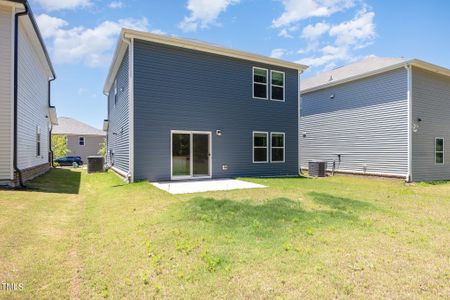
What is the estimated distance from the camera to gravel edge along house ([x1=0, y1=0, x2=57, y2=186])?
8.21 m

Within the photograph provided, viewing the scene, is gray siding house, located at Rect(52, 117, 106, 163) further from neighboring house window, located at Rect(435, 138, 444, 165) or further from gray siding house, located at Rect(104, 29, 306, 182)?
neighboring house window, located at Rect(435, 138, 444, 165)

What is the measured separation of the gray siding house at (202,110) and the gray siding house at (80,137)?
21.6 m

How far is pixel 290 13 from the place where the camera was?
43.1 ft

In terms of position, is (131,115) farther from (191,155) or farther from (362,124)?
(362,124)

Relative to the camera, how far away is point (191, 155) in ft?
37.8

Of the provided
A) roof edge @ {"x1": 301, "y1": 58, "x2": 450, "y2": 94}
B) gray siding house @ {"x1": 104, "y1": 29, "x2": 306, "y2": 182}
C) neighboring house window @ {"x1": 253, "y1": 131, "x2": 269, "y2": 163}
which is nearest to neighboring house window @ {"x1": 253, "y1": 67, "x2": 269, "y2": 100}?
gray siding house @ {"x1": 104, "y1": 29, "x2": 306, "y2": 182}

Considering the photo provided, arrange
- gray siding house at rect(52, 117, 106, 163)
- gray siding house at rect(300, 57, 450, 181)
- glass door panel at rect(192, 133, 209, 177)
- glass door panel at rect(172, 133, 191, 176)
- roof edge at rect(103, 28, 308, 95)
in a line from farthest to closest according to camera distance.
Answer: gray siding house at rect(52, 117, 106, 163)
gray siding house at rect(300, 57, 450, 181)
glass door panel at rect(192, 133, 209, 177)
glass door panel at rect(172, 133, 191, 176)
roof edge at rect(103, 28, 308, 95)

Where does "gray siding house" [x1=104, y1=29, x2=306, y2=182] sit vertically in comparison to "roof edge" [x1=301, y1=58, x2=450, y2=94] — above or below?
below

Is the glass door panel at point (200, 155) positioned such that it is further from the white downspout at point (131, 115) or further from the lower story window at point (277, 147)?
the lower story window at point (277, 147)

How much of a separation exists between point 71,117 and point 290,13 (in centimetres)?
3259

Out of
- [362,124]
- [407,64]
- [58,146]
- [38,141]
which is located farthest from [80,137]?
[407,64]

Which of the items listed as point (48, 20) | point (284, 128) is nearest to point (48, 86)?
point (48, 20)

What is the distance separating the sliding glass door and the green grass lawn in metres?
4.31

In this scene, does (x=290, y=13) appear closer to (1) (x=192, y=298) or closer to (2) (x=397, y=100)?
(2) (x=397, y=100)
